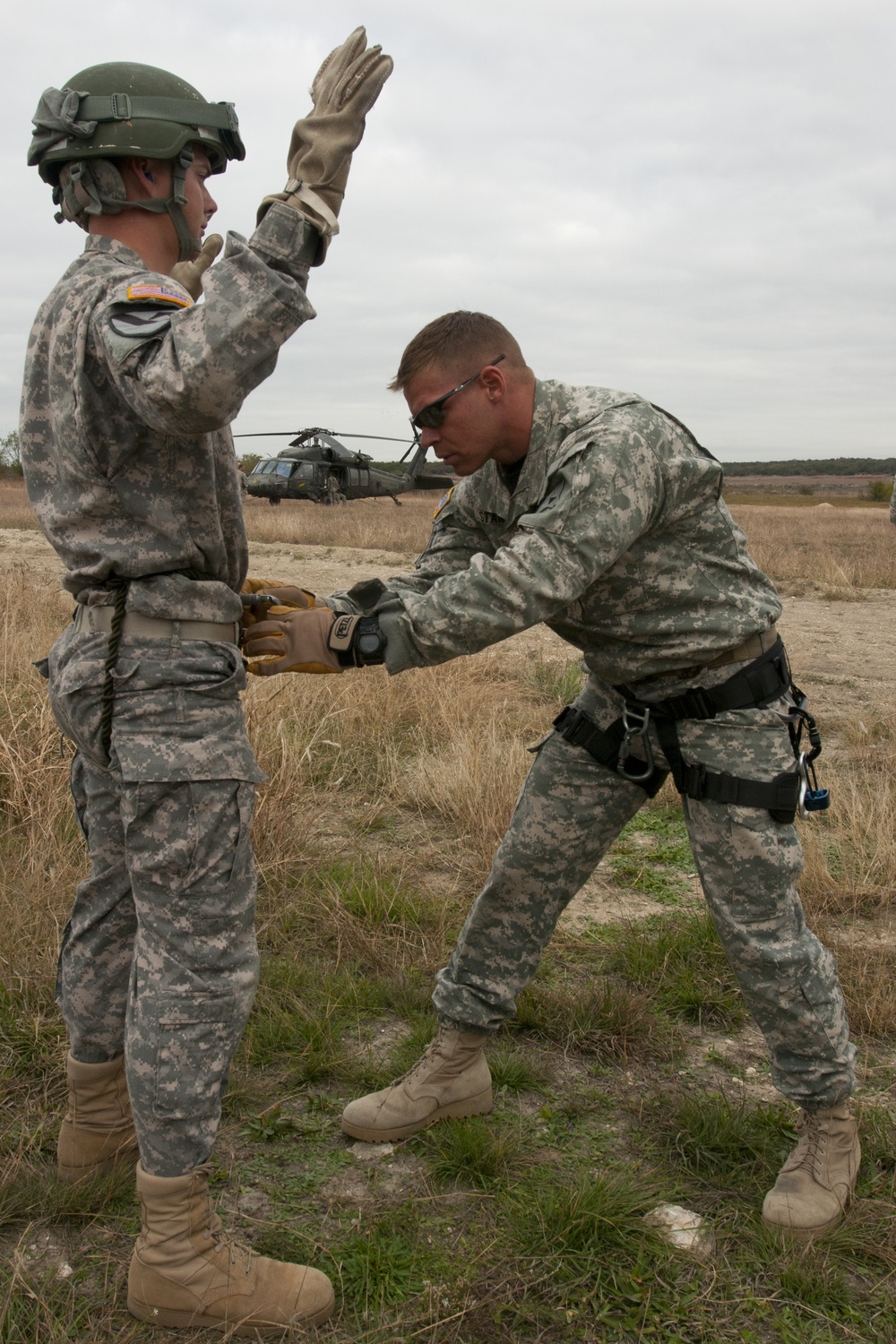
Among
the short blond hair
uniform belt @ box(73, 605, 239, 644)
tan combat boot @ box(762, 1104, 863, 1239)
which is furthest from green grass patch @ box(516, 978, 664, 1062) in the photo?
the short blond hair

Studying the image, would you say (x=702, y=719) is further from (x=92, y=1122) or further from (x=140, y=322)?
(x=92, y=1122)

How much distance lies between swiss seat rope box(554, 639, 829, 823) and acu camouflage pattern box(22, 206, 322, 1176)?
109 centimetres

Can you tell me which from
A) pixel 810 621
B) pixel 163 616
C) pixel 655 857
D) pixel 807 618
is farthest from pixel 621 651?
pixel 807 618

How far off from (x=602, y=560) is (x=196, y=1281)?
1.81 m

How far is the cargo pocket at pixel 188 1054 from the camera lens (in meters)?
2.26

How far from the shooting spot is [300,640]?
2604mm

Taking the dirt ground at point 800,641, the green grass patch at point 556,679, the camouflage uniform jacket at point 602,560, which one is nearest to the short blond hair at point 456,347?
the camouflage uniform jacket at point 602,560

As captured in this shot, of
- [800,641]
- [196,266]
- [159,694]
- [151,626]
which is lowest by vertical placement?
[800,641]

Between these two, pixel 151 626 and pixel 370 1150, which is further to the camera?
pixel 370 1150

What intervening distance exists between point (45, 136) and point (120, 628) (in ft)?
3.59

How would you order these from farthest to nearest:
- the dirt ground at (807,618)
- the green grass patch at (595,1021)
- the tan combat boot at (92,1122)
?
the dirt ground at (807,618)
the green grass patch at (595,1021)
the tan combat boot at (92,1122)

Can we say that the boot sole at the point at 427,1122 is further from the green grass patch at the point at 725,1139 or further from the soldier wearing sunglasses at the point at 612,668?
the green grass patch at the point at 725,1139

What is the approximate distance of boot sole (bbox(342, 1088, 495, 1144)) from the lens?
3006 millimetres

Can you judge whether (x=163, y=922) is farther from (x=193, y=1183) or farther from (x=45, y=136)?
(x=45, y=136)
